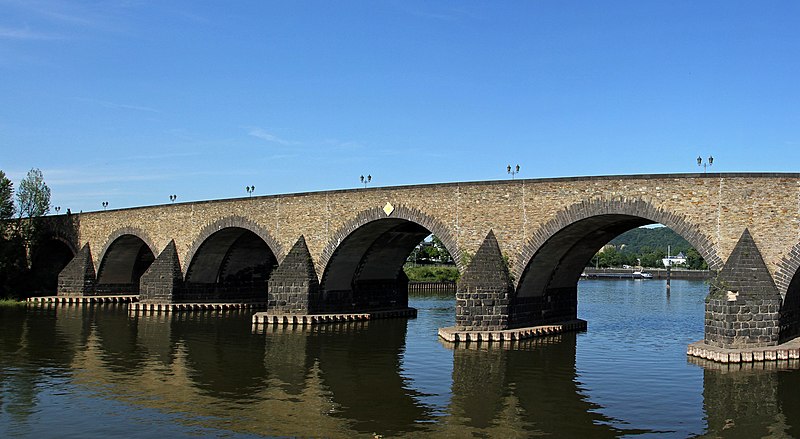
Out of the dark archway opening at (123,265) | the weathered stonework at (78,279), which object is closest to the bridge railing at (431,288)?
the dark archway opening at (123,265)

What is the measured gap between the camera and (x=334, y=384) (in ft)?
65.4

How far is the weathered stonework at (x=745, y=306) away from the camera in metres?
23.2

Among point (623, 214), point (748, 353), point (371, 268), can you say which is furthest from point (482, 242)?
point (748, 353)

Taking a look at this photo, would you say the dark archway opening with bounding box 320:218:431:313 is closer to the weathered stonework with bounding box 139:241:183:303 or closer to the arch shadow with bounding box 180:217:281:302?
the arch shadow with bounding box 180:217:281:302

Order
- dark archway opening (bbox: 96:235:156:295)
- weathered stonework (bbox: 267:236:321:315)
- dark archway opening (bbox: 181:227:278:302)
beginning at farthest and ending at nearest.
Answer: dark archway opening (bbox: 96:235:156:295) < dark archway opening (bbox: 181:227:278:302) < weathered stonework (bbox: 267:236:321:315)

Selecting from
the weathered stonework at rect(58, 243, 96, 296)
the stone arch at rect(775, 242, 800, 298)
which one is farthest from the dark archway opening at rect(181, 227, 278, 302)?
the stone arch at rect(775, 242, 800, 298)

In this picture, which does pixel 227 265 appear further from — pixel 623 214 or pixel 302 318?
pixel 623 214

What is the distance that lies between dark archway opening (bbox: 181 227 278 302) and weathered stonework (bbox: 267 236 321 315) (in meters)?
6.81

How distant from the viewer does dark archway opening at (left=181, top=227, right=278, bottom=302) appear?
43.5 metres

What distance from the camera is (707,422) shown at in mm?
15867

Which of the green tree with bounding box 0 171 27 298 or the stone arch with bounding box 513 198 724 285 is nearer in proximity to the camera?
the stone arch with bounding box 513 198 724 285

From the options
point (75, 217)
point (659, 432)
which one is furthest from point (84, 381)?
point (75, 217)

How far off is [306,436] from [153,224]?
35.2m

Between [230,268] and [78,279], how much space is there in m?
12.4
